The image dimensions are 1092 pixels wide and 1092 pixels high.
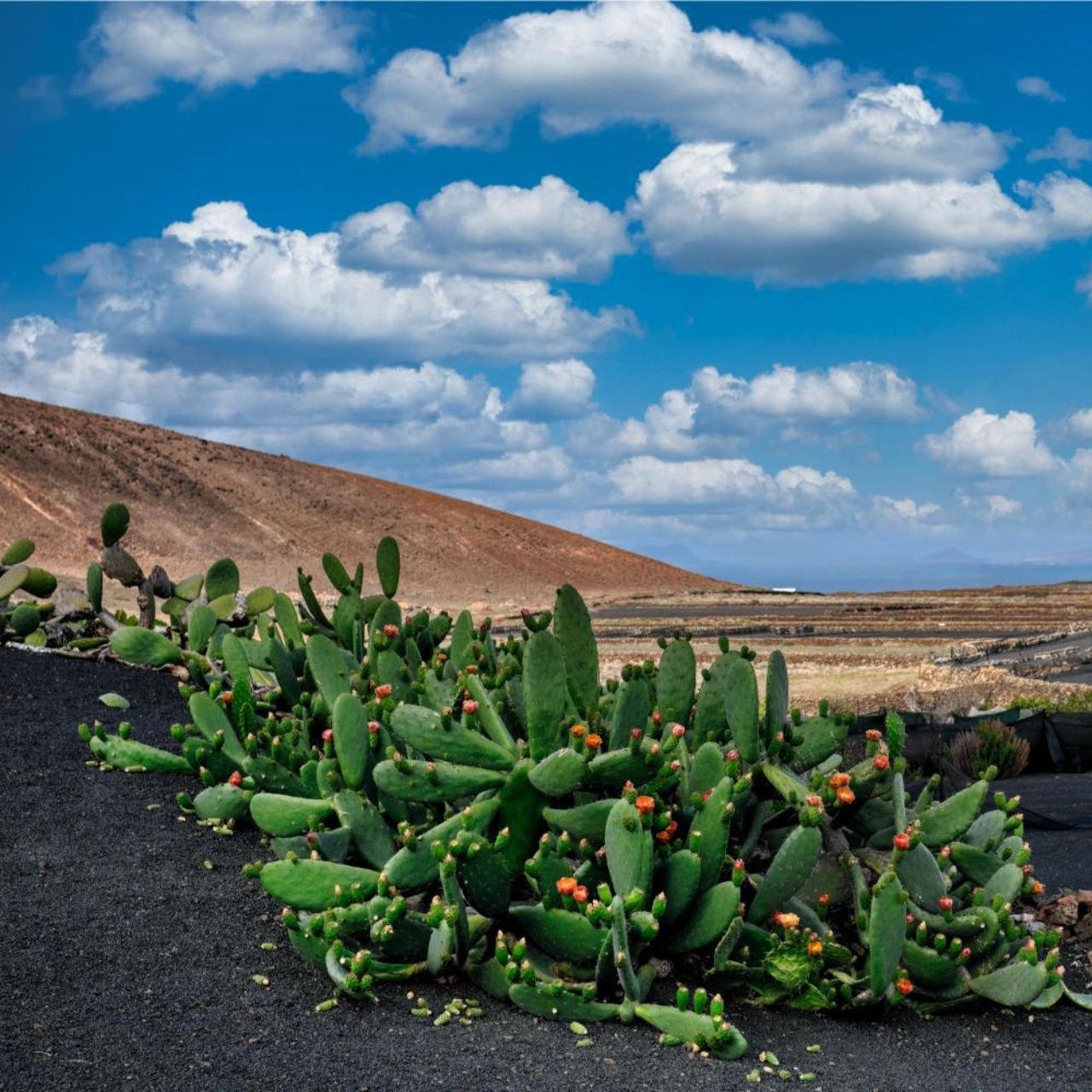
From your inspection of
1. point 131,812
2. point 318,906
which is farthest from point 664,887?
point 131,812

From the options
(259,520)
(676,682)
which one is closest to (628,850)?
(676,682)

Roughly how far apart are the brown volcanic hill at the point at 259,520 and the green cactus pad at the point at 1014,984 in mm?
34665

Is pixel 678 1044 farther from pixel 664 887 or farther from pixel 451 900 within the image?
pixel 451 900

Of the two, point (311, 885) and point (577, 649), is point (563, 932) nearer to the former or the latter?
point (311, 885)

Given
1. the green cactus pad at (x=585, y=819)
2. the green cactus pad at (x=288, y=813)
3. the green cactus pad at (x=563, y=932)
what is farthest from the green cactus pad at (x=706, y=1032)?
the green cactus pad at (x=288, y=813)

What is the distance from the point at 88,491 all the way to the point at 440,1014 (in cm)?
4674

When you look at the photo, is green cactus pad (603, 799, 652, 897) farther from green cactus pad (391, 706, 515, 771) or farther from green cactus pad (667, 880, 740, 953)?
green cactus pad (391, 706, 515, 771)

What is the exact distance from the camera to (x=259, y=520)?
5344cm

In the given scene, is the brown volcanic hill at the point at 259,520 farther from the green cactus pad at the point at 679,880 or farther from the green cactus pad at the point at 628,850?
the green cactus pad at the point at 628,850

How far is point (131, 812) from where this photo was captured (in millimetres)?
6277

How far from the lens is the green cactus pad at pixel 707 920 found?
4574 millimetres

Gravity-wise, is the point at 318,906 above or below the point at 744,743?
below

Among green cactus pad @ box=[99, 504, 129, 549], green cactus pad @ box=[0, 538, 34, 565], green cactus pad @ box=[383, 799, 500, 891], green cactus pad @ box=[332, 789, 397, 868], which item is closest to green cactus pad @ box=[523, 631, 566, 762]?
green cactus pad @ box=[383, 799, 500, 891]

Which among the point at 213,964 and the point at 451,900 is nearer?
the point at 451,900
